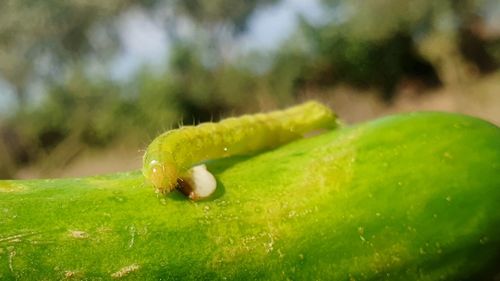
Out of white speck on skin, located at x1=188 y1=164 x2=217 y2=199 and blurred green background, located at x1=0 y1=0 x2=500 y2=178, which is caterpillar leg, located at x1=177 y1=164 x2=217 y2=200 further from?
blurred green background, located at x1=0 y1=0 x2=500 y2=178

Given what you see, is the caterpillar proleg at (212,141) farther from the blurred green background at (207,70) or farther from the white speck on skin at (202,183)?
the blurred green background at (207,70)

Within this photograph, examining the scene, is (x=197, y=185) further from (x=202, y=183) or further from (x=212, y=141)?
(x=212, y=141)

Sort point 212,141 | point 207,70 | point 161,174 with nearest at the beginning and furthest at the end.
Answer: point 161,174
point 212,141
point 207,70

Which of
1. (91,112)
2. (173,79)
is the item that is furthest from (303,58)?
(91,112)

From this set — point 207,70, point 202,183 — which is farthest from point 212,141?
point 207,70

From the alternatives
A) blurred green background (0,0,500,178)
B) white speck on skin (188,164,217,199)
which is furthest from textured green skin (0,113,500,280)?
blurred green background (0,0,500,178)

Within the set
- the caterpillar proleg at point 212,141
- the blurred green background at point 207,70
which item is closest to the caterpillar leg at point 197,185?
the caterpillar proleg at point 212,141

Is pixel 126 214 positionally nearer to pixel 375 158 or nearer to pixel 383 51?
pixel 375 158
